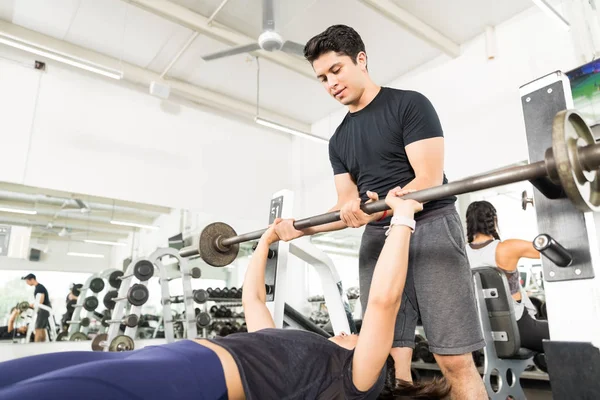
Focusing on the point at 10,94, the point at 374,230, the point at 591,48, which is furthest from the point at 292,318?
the point at 10,94

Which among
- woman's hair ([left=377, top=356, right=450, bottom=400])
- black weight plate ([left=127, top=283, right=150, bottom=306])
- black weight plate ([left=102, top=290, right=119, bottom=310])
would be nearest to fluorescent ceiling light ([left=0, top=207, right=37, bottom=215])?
black weight plate ([left=102, top=290, right=119, bottom=310])

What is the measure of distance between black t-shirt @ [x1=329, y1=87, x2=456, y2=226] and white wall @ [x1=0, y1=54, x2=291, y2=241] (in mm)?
4214

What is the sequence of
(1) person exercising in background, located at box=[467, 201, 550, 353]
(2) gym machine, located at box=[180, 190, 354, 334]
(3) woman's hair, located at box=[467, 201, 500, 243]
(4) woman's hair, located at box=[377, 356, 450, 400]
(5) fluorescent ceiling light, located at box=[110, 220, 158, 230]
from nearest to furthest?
1. (4) woman's hair, located at box=[377, 356, 450, 400]
2. (2) gym machine, located at box=[180, 190, 354, 334]
3. (1) person exercising in background, located at box=[467, 201, 550, 353]
4. (3) woman's hair, located at box=[467, 201, 500, 243]
5. (5) fluorescent ceiling light, located at box=[110, 220, 158, 230]

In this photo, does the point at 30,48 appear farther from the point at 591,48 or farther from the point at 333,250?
the point at 591,48

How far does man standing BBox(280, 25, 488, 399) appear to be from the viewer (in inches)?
47.9

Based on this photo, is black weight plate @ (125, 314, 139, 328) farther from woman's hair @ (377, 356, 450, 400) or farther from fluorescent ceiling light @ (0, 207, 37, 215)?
woman's hair @ (377, 356, 450, 400)

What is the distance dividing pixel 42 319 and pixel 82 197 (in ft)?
4.40

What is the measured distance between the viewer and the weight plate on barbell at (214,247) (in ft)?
6.24

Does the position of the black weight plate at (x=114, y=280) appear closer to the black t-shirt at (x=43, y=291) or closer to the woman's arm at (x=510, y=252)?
the black t-shirt at (x=43, y=291)

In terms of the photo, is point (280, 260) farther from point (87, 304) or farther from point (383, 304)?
point (87, 304)

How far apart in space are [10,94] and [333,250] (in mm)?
4224

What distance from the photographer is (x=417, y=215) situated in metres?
1.35

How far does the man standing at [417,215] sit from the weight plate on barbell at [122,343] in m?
2.44

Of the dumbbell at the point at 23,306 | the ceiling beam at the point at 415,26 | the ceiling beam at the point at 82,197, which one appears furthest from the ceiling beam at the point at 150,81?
the dumbbell at the point at 23,306
